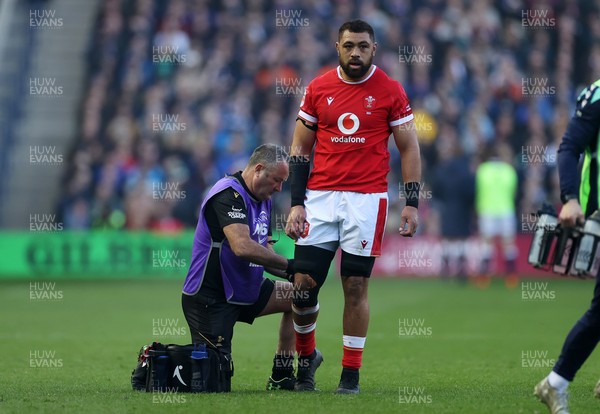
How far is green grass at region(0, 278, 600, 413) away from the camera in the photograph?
8.03 meters

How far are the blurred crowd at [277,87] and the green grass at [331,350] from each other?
4005mm

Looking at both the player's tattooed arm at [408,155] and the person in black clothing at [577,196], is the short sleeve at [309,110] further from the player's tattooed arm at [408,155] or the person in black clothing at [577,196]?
the person in black clothing at [577,196]

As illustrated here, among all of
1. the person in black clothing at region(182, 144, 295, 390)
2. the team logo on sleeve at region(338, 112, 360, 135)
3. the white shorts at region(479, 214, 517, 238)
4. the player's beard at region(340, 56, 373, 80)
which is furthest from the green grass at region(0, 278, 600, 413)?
the player's beard at region(340, 56, 373, 80)

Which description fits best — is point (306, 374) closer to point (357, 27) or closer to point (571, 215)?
point (357, 27)

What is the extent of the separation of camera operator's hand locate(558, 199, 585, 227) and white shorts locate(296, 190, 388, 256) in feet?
6.53

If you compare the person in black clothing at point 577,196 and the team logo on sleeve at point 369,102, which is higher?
the team logo on sleeve at point 369,102

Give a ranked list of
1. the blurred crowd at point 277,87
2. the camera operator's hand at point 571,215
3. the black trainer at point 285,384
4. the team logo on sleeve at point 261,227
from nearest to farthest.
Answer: the camera operator's hand at point 571,215 < the team logo on sleeve at point 261,227 < the black trainer at point 285,384 < the blurred crowd at point 277,87

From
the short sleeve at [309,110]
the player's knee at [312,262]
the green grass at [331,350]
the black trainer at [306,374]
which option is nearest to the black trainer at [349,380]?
the green grass at [331,350]

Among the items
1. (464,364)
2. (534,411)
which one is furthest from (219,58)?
(534,411)

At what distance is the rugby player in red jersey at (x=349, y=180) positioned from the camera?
344 inches

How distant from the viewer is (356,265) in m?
8.72

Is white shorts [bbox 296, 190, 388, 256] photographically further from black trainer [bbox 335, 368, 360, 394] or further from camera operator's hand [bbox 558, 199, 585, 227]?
camera operator's hand [bbox 558, 199, 585, 227]

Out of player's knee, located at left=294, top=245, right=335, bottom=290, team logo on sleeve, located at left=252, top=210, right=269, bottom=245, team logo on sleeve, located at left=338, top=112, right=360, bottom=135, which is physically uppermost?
team logo on sleeve, located at left=338, top=112, right=360, bottom=135

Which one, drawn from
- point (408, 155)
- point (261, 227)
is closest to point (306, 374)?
point (261, 227)
